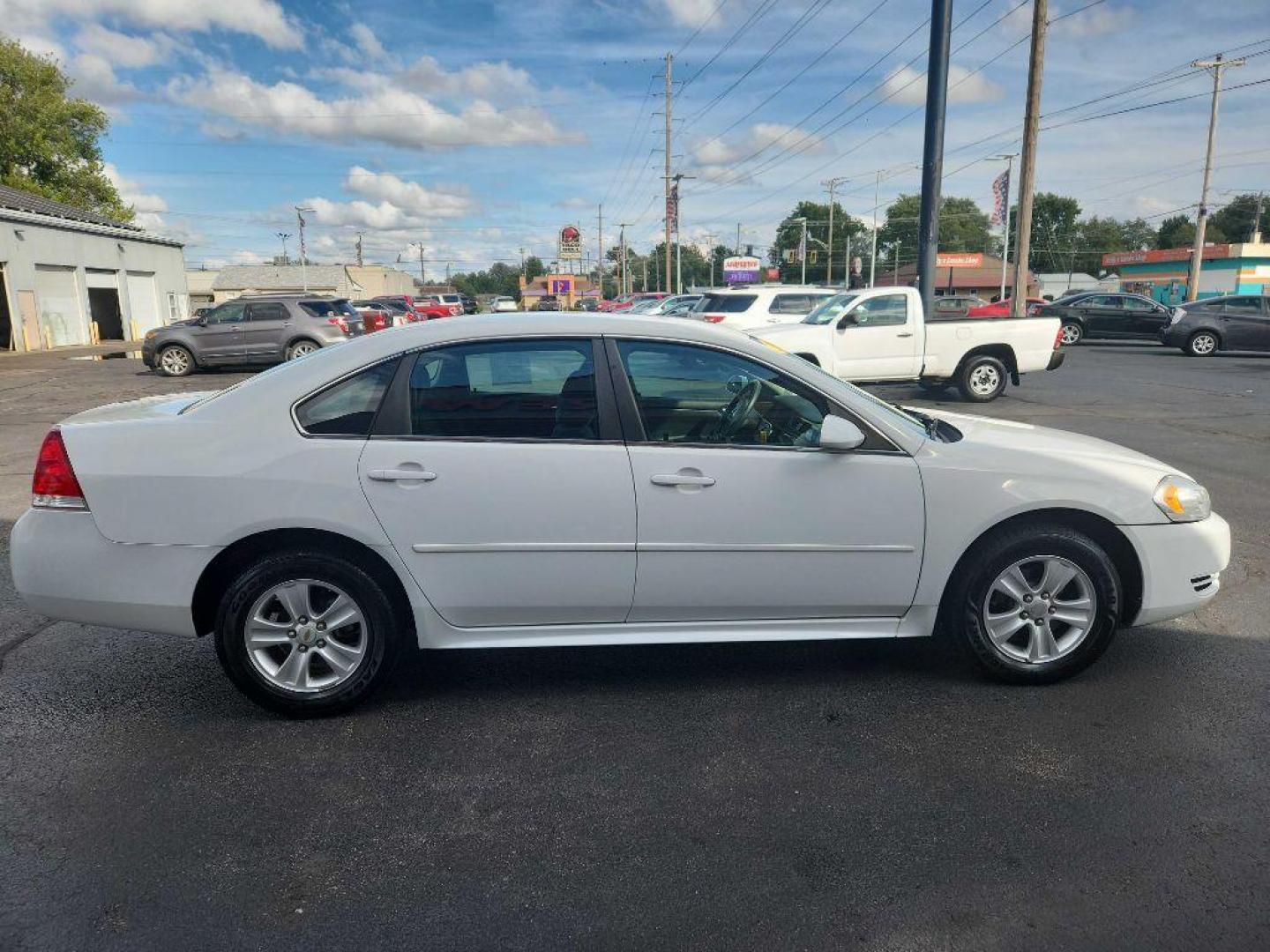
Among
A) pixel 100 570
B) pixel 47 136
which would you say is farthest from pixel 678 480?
pixel 47 136

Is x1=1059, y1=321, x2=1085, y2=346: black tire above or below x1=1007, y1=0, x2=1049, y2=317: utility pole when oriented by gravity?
below

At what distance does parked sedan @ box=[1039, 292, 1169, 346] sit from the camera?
26.8 metres

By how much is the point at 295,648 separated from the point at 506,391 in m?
1.30

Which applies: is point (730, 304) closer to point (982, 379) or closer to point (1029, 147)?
point (982, 379)

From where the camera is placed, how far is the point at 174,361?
19.6 metres

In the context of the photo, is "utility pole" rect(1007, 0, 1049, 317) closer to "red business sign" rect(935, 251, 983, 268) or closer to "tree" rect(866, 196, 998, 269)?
"red business sign" rect(935, 251, 983, 268)

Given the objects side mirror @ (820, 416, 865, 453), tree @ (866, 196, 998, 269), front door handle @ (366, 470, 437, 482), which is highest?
tree @ (866, 196, 998, 269)

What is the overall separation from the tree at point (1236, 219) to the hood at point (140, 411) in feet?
389

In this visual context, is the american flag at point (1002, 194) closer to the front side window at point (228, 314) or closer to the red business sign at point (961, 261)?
the front side window at point (228, 314)

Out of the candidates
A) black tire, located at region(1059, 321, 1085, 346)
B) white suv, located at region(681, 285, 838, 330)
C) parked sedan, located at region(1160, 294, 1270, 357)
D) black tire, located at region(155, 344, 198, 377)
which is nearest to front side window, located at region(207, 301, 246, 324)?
black tire, located at region(155, 344, 198, 377)

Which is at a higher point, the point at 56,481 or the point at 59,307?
the point at 59,307

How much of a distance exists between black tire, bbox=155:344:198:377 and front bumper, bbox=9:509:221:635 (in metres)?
18.0

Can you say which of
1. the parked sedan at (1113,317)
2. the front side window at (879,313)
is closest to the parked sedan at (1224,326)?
the parked sedan at (1113,317)

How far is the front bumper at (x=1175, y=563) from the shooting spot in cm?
376
